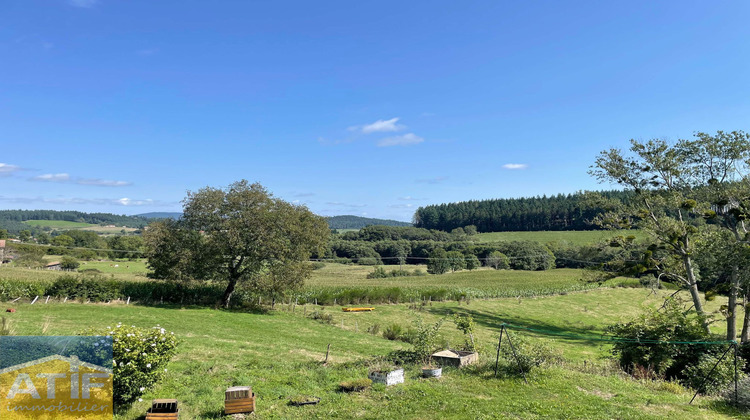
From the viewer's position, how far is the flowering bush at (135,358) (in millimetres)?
8742

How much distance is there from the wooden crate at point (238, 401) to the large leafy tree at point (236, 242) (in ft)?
74.2

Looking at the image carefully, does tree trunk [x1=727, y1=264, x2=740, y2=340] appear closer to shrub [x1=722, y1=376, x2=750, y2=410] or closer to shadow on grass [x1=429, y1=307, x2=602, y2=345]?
shadow on grass [x1=429, y1=307, x2=602, y2=345]

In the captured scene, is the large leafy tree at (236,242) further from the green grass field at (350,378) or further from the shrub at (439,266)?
the shrub at (439,266)

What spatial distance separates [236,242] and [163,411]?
77.8 feet

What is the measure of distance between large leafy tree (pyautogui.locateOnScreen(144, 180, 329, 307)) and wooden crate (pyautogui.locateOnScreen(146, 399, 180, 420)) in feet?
75.4

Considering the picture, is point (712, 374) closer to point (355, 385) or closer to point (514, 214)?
point (355, 385)

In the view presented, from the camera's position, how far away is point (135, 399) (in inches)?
372

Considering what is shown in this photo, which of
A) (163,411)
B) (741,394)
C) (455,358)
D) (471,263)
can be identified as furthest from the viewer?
(471,263)

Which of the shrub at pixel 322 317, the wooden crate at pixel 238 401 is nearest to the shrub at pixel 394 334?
the shrub at pixel 322 317

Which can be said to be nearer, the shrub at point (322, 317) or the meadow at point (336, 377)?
the meadow at point (336, 377)

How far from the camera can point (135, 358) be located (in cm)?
885

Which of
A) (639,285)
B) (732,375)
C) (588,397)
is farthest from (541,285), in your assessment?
(588,397)

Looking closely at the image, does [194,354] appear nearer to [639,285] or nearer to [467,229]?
[639,285]

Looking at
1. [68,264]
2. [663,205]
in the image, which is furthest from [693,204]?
[68,264]
